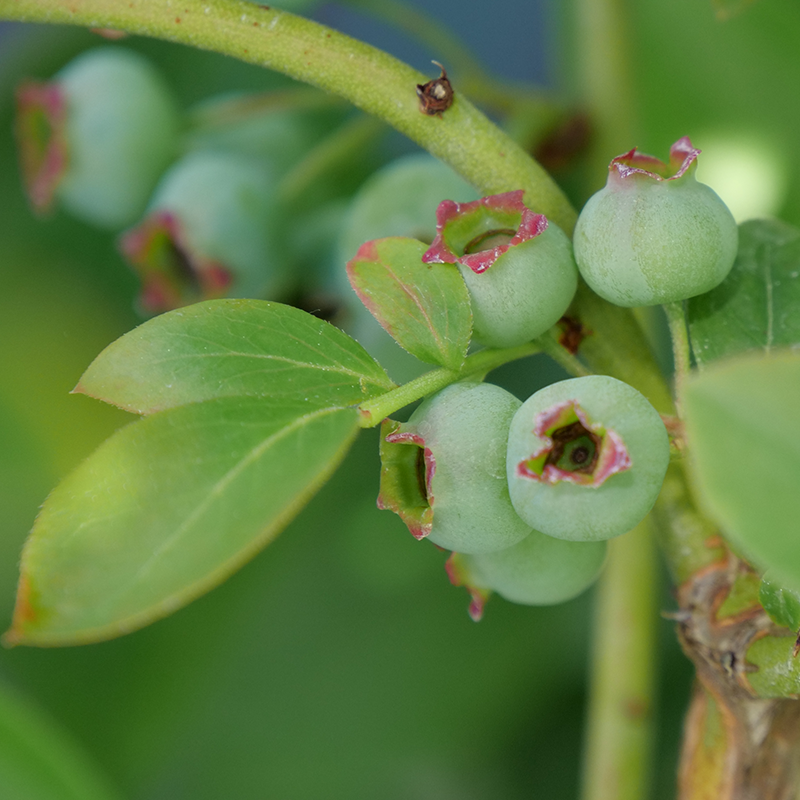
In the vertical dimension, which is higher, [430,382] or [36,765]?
[430,382]

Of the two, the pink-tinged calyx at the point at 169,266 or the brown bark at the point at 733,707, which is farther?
the pink-tinged calyx at the point at 169,266

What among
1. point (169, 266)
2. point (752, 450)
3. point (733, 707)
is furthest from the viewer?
point (169, 266)

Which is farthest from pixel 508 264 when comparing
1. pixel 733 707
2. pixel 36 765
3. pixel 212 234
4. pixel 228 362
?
Answer: pixel 36 765

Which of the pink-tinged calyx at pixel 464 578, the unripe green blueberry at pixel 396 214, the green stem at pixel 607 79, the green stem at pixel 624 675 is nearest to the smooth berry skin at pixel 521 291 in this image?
the pink-tinged calyx at pixel 464 578

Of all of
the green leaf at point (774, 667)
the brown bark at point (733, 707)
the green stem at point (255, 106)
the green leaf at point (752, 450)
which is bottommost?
the brown bark at point (733, 707)

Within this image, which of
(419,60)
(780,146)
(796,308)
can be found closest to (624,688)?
(796,308)

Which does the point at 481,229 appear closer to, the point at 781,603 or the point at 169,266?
the point at 781,603

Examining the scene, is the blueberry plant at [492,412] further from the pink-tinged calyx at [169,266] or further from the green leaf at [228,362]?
the pink-tinged calyx at [169,266]
